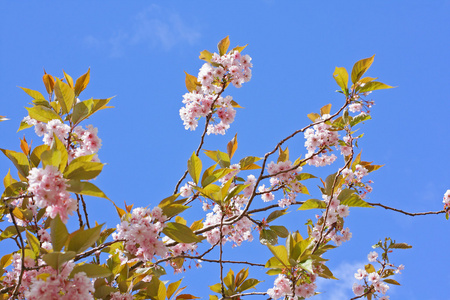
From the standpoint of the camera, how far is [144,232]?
2.63m

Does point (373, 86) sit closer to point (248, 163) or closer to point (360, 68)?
point (360, 68)

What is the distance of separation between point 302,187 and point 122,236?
5.50 feet

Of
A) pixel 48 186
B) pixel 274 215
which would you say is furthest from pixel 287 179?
pixel 48 186

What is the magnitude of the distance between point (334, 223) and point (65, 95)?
2405 millimetres

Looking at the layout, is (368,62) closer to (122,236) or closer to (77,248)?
(122,236)

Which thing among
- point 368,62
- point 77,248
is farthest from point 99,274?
point 368,62

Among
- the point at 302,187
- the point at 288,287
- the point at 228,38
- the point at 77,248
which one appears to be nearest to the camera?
Answer: the point at 77,248

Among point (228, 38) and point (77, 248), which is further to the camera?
point (228, 38)

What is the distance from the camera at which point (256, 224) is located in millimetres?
3426

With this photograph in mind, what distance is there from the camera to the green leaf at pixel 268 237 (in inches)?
131

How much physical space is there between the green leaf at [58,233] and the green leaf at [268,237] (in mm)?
1704

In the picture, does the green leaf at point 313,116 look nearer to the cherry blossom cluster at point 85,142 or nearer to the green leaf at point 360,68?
the green leaf at point 360,68

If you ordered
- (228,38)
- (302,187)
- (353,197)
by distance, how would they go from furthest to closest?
(228,38), (302,187), (353,197)

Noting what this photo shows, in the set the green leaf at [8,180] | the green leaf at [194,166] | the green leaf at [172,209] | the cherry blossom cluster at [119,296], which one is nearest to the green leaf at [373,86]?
the green leaf at [194,166]
